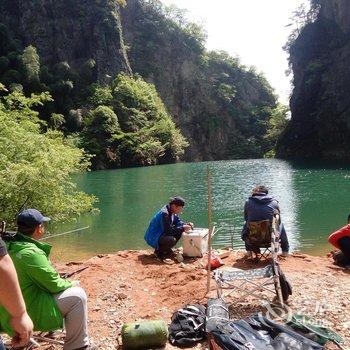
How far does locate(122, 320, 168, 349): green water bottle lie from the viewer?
3.89 metres

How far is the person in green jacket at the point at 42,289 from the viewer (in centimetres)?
334

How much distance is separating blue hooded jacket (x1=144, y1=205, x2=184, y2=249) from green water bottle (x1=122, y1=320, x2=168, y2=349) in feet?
11.1

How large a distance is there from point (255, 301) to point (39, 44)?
2482 inches

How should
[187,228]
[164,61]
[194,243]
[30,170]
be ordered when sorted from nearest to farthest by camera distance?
[194,243] < [187,228] < [30,170] < [164,61]

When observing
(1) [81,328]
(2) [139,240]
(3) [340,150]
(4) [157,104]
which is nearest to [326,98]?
(3) [340,150]

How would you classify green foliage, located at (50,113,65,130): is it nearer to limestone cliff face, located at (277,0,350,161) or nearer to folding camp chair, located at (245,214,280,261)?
limestone cliff face, located at (277,0,350,161)

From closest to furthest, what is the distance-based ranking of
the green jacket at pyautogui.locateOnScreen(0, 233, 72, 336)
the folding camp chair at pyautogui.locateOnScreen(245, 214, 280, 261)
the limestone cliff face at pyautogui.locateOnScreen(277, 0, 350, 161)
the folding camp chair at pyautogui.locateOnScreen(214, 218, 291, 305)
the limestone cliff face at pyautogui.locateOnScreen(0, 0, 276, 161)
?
the green jacket at pyautogui.locateOnScreen(0, 233, 72, 336)
the folding camp chair at pyautogui.locateOnScreen(214, 218, 291, 305)
the folding camp chair at pyautogui.locateOnScreen(245, 214, 280, 261)
the limestone cliff face at pyautogui.locateOnScreen(277, 0, 350, 161)
the limestone cliff face at pyautogui.locateOnScreen(0, 0, 276, 161)

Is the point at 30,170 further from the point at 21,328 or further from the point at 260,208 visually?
the point at 21,328

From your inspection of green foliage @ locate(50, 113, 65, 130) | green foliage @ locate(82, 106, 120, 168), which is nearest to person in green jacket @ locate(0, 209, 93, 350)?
green foliage @ locate(50, 113, 65, 130)

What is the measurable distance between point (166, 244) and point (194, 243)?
0.47m

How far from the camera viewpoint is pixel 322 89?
5381 centimetres

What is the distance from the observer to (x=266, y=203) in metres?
6.70

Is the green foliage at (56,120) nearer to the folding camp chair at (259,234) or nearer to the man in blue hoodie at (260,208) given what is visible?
the man in blue hoodie at (260,208)

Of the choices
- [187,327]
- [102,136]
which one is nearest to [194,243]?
[187,327]
